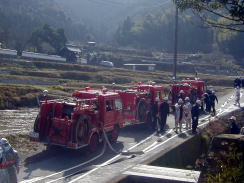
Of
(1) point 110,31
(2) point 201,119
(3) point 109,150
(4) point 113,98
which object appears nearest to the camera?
(3) point 109,150

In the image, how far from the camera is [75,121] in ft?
50.2

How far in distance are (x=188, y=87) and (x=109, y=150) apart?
11.3 m

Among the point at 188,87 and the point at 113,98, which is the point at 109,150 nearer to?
the point at 113,98

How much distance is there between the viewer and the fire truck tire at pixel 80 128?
15.2 m

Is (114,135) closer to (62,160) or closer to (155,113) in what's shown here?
(62,160)

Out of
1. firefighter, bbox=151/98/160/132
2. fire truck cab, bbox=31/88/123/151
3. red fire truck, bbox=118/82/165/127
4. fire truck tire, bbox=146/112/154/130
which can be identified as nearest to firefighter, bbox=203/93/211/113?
red fire truck, bbox=118/82/165/127

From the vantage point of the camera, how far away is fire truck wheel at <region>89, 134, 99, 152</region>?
1627 cm

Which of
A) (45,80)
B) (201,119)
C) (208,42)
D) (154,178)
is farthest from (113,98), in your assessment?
(208,42)

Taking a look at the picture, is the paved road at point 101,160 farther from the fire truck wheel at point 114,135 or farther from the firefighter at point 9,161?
the firefighter at point 9,161

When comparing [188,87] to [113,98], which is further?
[188,87]

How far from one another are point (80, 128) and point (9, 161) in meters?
6.08

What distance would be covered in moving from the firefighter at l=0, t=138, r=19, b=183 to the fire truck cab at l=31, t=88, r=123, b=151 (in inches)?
205

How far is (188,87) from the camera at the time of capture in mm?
27047

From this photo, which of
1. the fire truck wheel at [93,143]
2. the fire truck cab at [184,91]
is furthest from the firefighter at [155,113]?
the fire truck wheel at [93,143]
